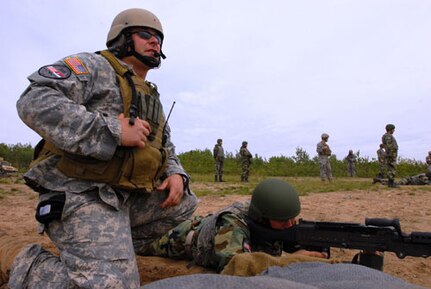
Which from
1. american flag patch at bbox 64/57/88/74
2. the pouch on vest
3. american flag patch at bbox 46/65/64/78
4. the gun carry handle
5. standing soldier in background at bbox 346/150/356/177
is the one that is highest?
standing soldier in background at bbox 346/150/356/177

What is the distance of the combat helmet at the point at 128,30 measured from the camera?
7.93ft

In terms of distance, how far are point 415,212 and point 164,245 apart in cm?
407

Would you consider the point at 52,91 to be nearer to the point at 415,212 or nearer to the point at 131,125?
the point at 131,125

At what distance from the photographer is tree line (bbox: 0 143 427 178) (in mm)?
20156

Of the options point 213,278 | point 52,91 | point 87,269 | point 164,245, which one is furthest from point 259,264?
point 164,245

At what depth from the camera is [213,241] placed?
2867 mm

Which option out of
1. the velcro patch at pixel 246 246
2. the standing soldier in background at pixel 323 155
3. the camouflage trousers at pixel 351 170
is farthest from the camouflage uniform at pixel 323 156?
the velcro patch at pixel 246 246

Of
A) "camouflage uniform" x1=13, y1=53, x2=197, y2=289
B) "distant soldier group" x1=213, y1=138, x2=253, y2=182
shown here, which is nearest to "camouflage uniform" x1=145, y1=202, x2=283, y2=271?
"camouflage uniform" x1=13, y1=53, x2=197, y2=289

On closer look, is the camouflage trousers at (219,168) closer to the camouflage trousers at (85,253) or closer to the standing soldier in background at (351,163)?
the standing soldier in background at (351,163)

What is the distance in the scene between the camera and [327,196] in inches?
310

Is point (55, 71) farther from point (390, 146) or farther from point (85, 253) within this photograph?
point (390, 146)

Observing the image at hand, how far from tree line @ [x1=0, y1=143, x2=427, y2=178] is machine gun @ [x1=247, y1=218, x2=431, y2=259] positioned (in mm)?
18222

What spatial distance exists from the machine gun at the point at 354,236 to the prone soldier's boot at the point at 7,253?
1.44 m

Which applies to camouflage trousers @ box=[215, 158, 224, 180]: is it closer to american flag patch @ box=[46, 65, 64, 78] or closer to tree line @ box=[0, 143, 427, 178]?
tree line @ box=[0, 143, 427, 178]
